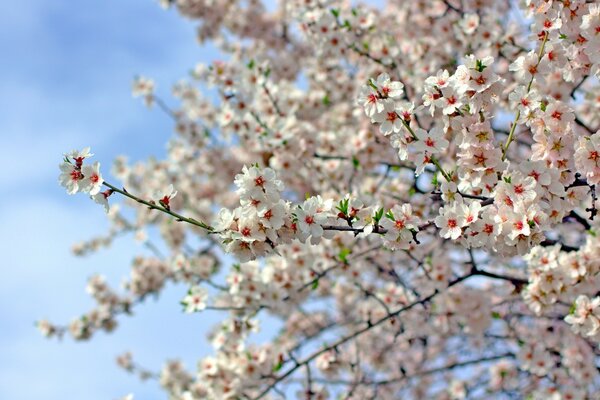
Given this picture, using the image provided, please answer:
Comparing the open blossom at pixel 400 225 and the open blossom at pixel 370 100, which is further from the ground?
the open blossom at pixel 370 100

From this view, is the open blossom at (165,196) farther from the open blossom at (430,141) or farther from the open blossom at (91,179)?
the open blossom at (430,141)

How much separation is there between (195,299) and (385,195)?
6.83ft

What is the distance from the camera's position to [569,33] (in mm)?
3926

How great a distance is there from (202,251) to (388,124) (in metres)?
6.65

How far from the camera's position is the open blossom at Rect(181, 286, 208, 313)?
18.6 feet

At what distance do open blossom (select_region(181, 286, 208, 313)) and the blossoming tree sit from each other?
14 millimetres

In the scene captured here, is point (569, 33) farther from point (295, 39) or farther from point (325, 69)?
point (295, 39)

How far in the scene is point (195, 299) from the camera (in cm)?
573

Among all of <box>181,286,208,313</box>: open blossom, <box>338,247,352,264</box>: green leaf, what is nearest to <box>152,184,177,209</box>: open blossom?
<box>181,286,208,313</box>: open blossom

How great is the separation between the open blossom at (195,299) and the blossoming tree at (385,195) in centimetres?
1

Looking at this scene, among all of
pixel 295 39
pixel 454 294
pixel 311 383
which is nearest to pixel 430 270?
pixel 454 294

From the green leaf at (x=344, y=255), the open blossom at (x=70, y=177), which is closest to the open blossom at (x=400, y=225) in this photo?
the open blossom at (x=70, y=177)

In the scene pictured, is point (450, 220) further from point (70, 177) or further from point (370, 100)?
point (70, 177)

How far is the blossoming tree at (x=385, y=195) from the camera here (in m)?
3.49
